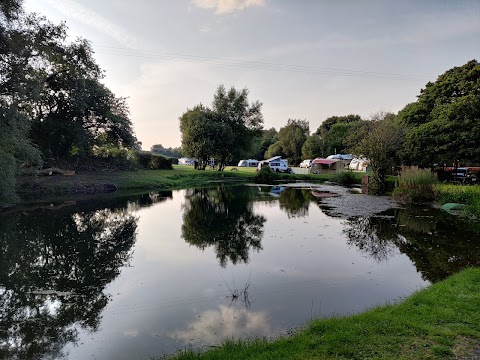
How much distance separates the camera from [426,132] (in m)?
24.1

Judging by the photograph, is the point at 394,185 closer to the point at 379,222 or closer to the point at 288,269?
the point at 379,222

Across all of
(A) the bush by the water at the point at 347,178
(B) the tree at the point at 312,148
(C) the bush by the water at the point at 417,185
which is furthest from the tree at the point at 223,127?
(C) the bush by the water at the point at 417,185

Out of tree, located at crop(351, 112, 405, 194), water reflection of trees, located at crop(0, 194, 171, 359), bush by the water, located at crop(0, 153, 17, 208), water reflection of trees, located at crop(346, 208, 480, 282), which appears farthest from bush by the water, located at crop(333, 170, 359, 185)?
bush by the water, located at crop(0, 153, 17, 208)

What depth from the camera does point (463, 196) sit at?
1850 cm

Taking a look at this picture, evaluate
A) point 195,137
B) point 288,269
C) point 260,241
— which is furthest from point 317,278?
point 195,137

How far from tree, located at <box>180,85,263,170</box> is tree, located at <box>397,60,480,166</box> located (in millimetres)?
25617

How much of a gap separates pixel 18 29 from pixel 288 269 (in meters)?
19.2

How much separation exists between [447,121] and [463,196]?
6535 millimetres

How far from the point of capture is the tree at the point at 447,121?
21.8 meters

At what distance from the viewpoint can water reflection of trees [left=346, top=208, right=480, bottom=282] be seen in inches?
353

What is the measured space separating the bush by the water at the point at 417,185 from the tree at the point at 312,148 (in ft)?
158

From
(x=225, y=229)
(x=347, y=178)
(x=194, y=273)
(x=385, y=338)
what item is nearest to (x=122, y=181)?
(x=225, y=229)

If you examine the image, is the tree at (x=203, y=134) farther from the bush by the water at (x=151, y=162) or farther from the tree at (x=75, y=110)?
the tree at (x=75, y=110)

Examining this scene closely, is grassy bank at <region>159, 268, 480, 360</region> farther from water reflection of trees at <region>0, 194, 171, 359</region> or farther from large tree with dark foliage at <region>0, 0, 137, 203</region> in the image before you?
large tree with dark foliage at <region>0, 0, 137, 203</region>
